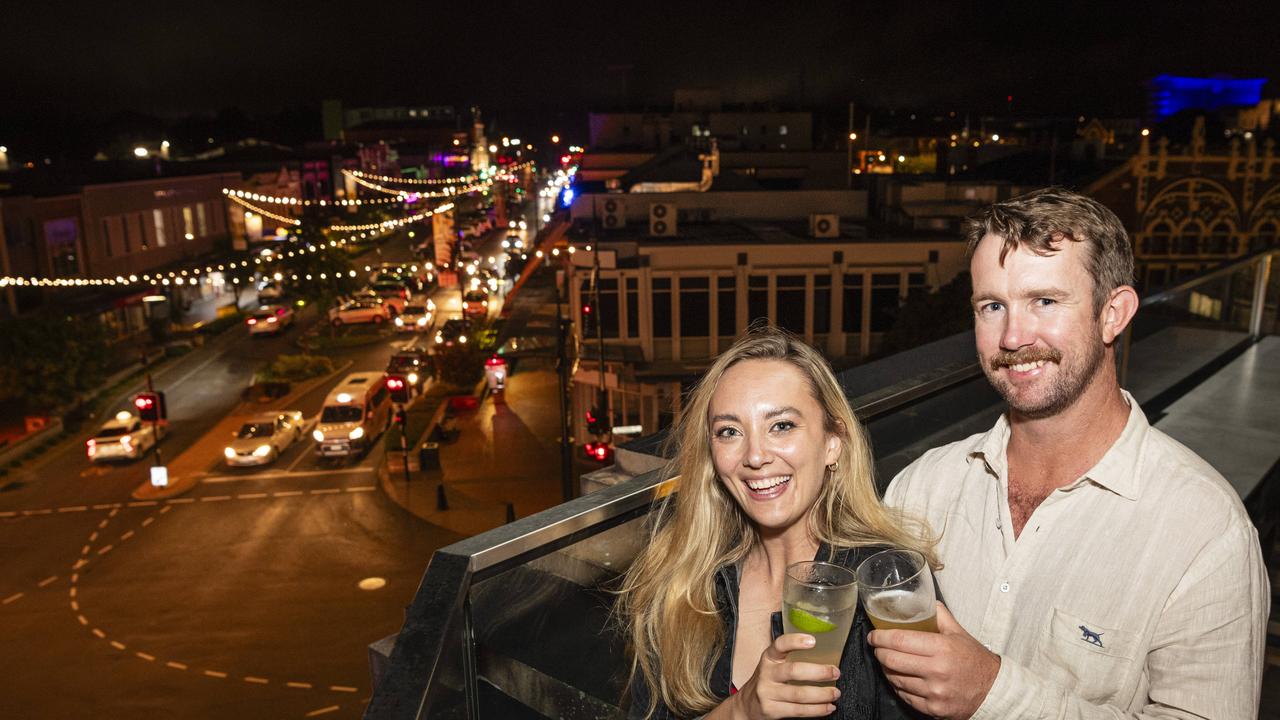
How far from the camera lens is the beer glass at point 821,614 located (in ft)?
6.50

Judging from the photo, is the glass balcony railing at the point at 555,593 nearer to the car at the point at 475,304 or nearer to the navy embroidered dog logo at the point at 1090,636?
the navy embroidered dog logo at the point at 1090,636

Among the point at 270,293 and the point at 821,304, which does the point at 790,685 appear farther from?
the point at 270,293

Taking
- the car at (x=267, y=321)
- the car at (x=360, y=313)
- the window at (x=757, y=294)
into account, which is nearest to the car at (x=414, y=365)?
the car at (x=360, y=313)

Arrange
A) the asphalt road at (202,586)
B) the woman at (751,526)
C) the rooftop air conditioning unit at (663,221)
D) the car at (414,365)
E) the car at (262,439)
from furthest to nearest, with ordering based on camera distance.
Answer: the car at (414,365), the rooftop air conditioning unit at (663,221), the car at (262,439), the asphalt road at (202,586), the woman at (751,526)

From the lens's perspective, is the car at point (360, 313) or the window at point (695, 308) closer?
the window at point (695, 308)

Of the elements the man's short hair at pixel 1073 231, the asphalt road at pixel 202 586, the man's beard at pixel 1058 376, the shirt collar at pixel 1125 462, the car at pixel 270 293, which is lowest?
the asphalt road at pixel 202 586

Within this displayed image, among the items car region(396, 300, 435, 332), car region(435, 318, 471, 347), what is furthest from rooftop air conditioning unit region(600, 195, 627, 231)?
car region(396, 300, 435, 332)

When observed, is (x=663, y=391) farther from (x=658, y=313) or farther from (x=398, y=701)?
(x=398, y=701)

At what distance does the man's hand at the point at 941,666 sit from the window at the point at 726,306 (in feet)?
83.9

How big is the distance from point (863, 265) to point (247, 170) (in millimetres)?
50180

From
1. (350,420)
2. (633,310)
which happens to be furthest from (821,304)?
(350,420)

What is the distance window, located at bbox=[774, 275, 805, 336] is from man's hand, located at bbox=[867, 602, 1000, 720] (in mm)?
25933

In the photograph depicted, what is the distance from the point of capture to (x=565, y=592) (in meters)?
3.26

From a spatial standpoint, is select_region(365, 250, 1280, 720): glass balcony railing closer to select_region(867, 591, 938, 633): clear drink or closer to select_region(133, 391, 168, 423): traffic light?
select_region(867, 591, 938, 633): clear drink
